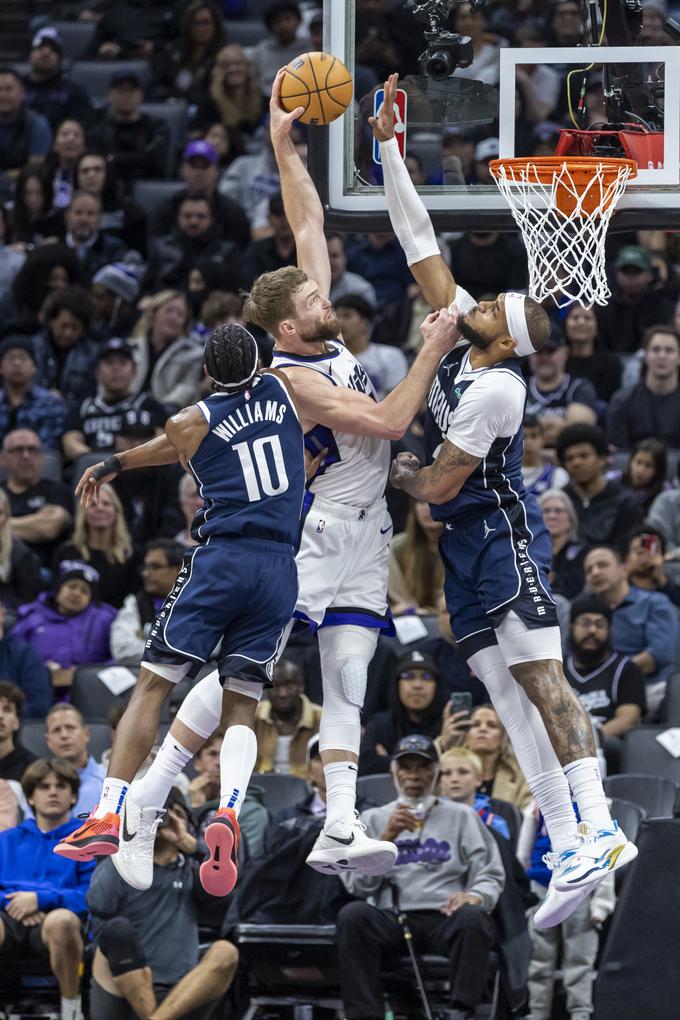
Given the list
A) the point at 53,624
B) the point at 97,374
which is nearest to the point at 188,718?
the point at 53,624

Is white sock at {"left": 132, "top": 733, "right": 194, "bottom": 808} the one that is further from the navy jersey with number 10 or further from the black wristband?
the black wristband

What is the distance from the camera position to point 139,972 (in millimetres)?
9156

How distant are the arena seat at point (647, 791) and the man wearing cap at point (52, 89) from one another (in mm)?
9564

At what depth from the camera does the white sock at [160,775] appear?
724cm

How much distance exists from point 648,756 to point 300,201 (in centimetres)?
412

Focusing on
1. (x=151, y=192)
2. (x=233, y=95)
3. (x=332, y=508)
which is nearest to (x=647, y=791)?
(x=332, y=508)

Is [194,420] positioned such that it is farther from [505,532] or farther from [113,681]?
[113,681]

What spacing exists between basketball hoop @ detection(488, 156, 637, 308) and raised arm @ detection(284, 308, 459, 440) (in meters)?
0.54

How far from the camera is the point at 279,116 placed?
7.68 meters

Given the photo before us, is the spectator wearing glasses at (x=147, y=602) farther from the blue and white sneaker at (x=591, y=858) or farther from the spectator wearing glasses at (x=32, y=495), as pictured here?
the blue and white sneaker at (x=591, y=858)

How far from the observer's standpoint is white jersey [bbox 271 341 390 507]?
7566 millimetres

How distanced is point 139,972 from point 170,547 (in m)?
3.23

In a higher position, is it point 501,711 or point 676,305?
point 676,305

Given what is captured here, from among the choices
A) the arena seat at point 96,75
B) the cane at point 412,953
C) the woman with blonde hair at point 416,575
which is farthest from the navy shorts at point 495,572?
the arena seat at point 96,75
